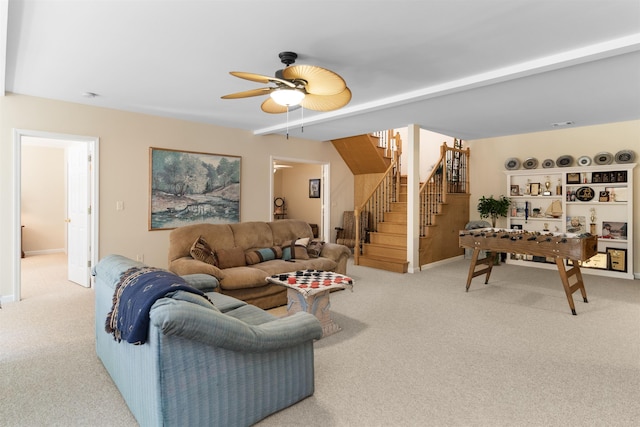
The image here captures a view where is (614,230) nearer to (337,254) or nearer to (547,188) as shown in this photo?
(547,188)

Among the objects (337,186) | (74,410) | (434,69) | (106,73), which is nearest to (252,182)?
(337,186)

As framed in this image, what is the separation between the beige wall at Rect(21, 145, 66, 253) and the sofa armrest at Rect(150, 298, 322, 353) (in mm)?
8267

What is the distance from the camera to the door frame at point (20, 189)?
4211mm

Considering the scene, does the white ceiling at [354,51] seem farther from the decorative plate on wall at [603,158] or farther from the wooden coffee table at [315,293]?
the wooden coffee table at [315,293]

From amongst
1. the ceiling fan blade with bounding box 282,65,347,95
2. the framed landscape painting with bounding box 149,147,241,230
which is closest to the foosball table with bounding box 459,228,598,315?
the ceiling fan blade with bounding box 282,65,347,95

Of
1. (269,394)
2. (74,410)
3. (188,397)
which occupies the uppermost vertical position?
(188,397)

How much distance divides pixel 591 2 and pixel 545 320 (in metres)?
2.83

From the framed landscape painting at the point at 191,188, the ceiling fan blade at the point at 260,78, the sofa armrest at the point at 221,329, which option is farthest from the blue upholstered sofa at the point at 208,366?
the framed landscape painting at the point at 191,188

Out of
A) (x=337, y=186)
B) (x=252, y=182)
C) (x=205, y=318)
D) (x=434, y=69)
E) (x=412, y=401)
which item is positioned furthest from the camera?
(x=337, y=186)

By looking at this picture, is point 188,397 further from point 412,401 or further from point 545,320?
point 545,320

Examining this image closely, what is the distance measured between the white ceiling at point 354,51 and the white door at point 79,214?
94cm

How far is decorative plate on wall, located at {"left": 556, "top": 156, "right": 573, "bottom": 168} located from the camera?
20.2 feet

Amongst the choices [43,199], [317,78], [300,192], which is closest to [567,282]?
[317,78]

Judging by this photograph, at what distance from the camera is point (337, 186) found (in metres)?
Result: 8.16
